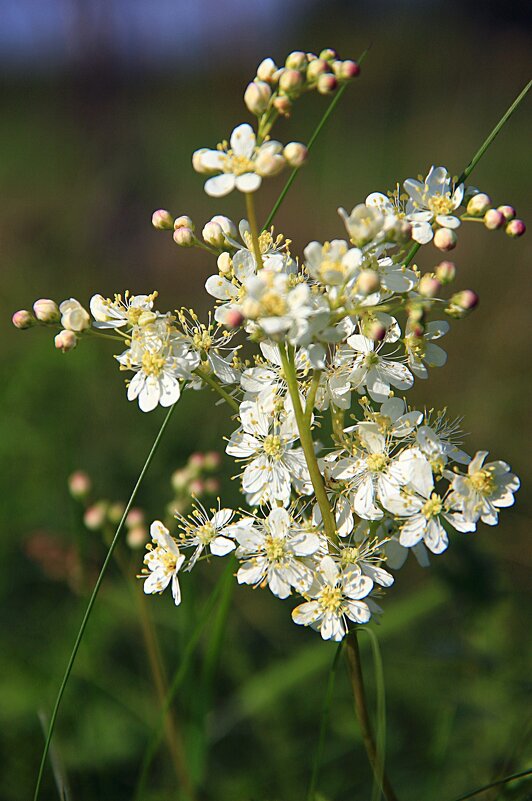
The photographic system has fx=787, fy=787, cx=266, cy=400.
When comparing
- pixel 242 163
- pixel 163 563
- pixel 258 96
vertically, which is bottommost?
pixel 163 563

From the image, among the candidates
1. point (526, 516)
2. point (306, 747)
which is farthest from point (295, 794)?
point (526, 516)

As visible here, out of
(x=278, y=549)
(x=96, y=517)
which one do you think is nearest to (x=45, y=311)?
(x=278, y=549)

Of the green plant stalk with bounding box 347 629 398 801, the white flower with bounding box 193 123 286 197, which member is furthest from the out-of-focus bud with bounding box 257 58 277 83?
the green plant stalk with bounding box 347 629 398 801

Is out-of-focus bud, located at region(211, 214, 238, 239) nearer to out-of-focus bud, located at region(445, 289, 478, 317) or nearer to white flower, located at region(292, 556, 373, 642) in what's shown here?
out-of-focus bud, located at region(445, 289, 478, 317)

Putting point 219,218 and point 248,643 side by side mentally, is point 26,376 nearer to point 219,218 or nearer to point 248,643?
point 248,643

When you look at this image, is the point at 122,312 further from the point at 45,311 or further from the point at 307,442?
the point at 307,442

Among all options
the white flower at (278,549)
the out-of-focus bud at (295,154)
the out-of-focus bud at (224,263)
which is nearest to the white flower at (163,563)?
the white flower at (278,549)
